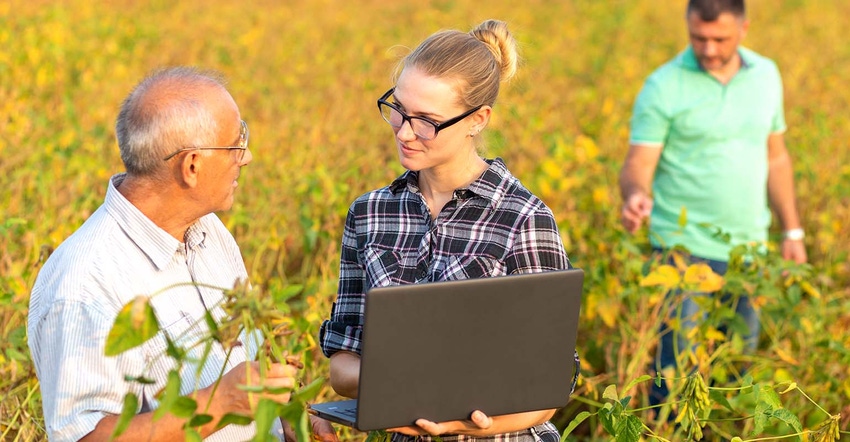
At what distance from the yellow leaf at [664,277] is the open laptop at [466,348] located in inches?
48.8

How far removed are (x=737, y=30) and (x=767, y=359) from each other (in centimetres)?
93

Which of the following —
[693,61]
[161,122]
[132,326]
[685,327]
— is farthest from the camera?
[693,61]

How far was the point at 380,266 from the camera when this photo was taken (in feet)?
6.06

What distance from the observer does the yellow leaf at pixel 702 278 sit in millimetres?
2852

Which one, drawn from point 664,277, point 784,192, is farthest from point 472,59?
point 784,192

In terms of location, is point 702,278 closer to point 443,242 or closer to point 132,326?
point 443,242

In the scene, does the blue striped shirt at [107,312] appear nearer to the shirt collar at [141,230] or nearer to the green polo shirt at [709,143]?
the shirt collar at [141,230]

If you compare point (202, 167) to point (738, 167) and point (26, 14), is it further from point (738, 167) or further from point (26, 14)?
point (26, 14)

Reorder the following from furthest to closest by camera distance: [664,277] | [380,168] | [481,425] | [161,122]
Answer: [380,168], [664,277], [161,122], [481,425]

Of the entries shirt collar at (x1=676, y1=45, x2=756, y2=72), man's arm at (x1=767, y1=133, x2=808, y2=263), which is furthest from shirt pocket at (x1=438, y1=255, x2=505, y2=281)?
man's arm at (x1=767, y1=133, x2=808, y2=263)

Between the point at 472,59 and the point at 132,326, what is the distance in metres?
0.88

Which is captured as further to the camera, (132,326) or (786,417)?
(786,417)

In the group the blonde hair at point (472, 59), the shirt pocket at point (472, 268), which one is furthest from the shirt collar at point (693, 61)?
the shirt pocket at point (472, 268)

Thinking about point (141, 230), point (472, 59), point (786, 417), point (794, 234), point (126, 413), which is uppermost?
point (472, 59)
